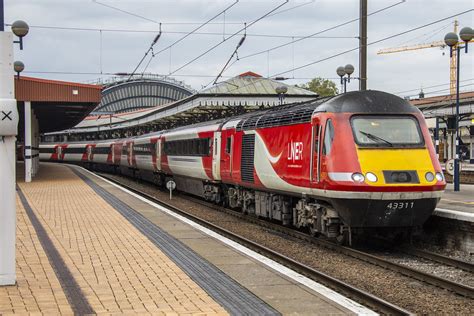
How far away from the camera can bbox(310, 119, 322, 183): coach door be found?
12305mm

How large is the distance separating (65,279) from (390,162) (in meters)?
6.21

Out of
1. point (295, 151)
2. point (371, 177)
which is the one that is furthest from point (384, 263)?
point (295, 151)

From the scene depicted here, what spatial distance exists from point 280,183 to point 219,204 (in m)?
8.39

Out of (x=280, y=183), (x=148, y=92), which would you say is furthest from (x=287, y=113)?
(x=148, y=92)

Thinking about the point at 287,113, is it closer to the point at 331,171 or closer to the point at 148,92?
the point at 331,171

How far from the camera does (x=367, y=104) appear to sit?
12.2 m

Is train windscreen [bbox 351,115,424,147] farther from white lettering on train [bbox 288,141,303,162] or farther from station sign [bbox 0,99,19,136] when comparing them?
station sign [bbox 0,99,19,136]

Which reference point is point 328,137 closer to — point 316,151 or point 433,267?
point 316,151

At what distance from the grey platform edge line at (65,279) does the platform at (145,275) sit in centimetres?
1

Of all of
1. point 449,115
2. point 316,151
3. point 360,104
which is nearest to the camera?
point 360,104

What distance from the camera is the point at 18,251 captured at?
1073 cm

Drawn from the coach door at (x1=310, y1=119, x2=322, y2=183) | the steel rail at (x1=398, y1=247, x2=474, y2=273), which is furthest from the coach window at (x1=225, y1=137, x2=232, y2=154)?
the steel rail at (x1=398, y1=247, x2=474, y2=273)

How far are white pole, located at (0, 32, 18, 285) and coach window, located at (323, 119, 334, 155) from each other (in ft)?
20.0

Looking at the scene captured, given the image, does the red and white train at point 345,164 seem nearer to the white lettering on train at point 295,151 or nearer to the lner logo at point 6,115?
the white lettering on train at point 295,151
